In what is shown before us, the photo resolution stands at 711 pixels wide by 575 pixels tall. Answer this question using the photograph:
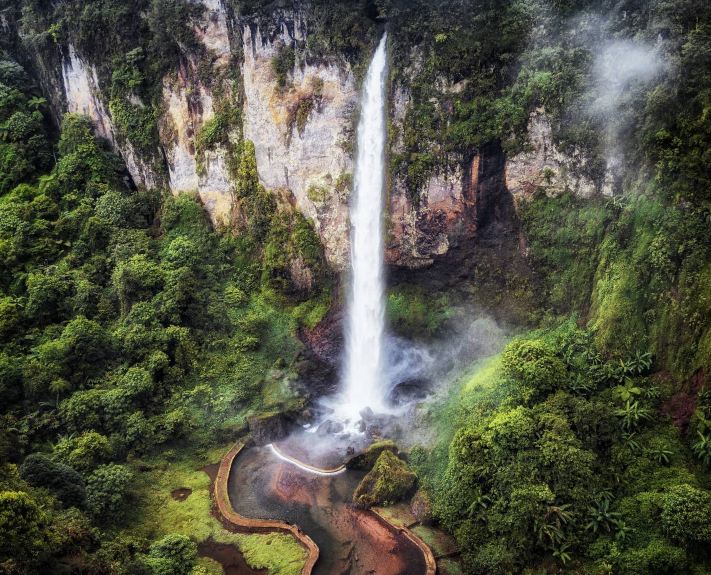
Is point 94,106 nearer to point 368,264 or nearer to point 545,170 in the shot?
point 368,264

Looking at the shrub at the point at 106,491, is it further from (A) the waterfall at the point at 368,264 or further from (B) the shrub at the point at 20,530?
(A) the waterfall at the point at 368,264

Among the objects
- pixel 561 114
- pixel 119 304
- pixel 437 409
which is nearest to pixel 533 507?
pixel 437 409

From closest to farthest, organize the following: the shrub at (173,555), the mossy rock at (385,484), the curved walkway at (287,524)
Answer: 1. the shrub at (173,555)
2. the curved walkway at (287,524)
3. the mossy rock at (385,484)

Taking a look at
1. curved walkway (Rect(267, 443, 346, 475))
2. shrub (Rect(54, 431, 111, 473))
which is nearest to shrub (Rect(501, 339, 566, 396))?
curved walkway (Rect(267, 443, 346, 475))

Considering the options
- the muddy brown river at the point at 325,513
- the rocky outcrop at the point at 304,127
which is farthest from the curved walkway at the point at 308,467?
the rocky outcrop at the point at 304,127

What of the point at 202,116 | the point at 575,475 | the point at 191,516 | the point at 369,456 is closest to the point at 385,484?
the point at 369,456

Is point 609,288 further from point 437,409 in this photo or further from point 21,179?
point 21,179
